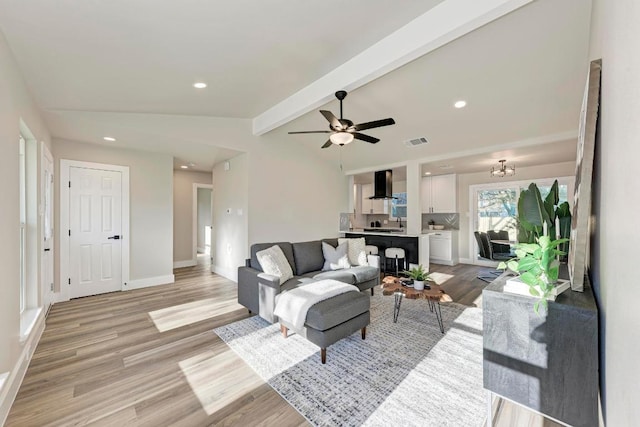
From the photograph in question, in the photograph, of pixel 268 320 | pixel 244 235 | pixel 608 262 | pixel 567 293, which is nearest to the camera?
pixel 608 262

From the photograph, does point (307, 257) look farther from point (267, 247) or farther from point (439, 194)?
point (439, 194)

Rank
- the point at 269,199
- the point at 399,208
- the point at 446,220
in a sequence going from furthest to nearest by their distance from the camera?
the point at 399,208 < the point at 446,220 < the point at 269,199

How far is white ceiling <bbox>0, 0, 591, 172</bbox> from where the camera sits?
1956mm

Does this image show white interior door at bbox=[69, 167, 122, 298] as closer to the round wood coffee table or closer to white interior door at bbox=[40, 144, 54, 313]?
white interior door at bbox=[40, 144, 54, 313]

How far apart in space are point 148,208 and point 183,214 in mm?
1862

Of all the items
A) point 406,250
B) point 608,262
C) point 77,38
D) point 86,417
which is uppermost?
point 77,38

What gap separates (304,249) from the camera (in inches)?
163

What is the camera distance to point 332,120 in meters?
3.11

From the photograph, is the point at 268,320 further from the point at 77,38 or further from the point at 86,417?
the point at 77,38

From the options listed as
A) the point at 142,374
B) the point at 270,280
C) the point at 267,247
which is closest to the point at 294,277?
the point at 267,247

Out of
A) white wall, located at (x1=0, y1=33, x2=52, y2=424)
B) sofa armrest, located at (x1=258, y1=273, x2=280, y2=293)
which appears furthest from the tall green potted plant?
white wall, located at (x1=0, y1=33, x2=52, y2=424)

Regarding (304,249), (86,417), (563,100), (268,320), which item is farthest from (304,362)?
(563,100)

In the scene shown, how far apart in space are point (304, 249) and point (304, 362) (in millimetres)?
1904

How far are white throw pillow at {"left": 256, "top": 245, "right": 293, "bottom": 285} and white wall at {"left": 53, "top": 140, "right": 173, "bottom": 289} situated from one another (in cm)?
273
